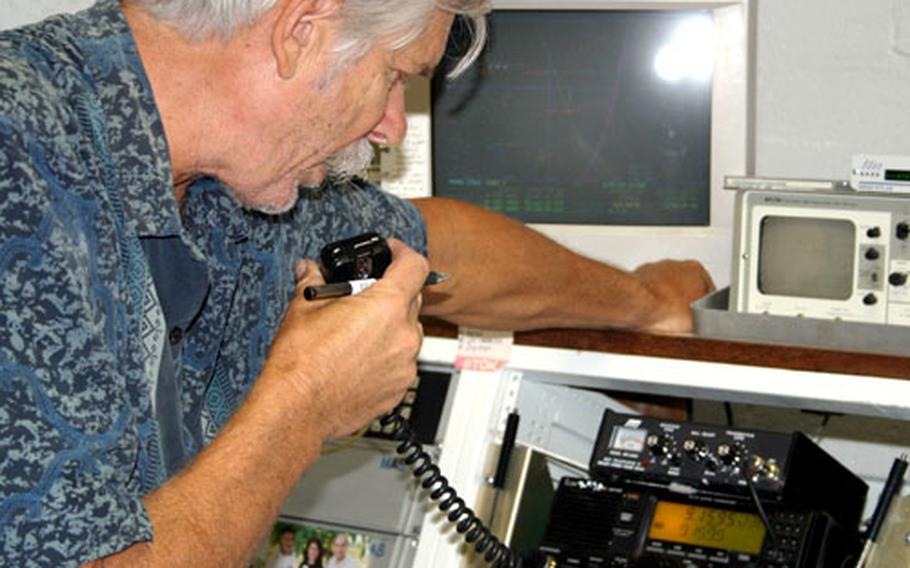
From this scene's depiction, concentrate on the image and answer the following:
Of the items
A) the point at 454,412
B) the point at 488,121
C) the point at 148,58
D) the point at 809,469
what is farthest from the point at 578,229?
the point at 148,58

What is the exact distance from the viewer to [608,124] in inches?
84.2

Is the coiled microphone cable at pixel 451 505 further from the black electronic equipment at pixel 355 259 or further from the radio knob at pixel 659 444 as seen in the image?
the black electronic equipment at pixel 355 259

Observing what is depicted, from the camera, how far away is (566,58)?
7.07 ft

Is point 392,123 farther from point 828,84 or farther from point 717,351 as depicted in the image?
point 828,84

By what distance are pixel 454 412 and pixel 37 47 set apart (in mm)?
805

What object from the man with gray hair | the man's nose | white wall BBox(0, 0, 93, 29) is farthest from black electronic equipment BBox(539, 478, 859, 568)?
white wall BBox(0, 0, 93, 29)

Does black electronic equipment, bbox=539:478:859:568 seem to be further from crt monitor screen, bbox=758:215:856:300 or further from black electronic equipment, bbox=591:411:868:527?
crt monitor screen, bbox=758:215:856:300

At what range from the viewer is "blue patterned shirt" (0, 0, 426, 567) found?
1018mm

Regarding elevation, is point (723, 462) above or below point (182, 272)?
below

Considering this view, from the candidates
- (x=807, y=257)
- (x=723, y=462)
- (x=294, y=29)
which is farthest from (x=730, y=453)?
(x=294, y=29)

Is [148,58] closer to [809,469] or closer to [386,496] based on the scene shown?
[386,496]

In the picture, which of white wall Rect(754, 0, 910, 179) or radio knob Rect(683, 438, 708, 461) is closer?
radio knob Rect(683, 438, 708, 461)

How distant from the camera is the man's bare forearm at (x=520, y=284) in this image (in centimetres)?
184

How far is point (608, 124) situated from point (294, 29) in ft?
3.15
